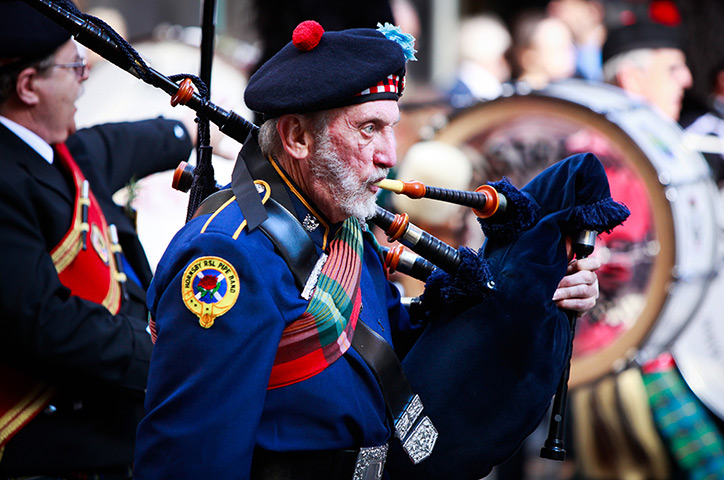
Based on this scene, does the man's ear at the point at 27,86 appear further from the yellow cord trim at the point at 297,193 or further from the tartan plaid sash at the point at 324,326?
the tartan plaid sash at the point at 324,326

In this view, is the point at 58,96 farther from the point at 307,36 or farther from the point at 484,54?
the point at 484,54

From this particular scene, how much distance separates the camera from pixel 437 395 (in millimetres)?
2598

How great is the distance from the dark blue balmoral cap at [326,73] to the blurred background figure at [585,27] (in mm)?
6468

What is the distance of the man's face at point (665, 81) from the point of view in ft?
20.6

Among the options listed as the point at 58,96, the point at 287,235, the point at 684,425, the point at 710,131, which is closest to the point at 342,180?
the point at 287,235

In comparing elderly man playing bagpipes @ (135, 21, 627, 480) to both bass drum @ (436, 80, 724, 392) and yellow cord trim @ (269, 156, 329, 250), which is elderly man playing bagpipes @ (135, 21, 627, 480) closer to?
yellow cord trim @ (269, 156, 329, 250)

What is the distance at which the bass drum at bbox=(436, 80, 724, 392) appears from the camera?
4723 millimetres

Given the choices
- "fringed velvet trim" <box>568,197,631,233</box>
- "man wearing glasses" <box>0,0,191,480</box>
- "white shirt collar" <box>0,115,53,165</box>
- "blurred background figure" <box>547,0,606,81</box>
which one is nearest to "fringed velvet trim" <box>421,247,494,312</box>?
"fringed velvet trim" <box>568,197,631,233</box>

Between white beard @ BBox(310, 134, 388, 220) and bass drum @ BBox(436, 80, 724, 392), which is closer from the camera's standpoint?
white beard @ BBox(310, 134, 388, 220)

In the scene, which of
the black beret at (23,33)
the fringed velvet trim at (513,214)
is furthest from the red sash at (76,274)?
the fringed velvet trim at (513,214)

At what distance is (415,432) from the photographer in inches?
97.3

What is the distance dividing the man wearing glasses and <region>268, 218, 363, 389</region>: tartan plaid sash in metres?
0.85

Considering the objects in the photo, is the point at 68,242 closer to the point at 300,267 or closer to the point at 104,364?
the point at 104,364

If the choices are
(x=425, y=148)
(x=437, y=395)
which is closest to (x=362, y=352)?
(x=437, y=395)
